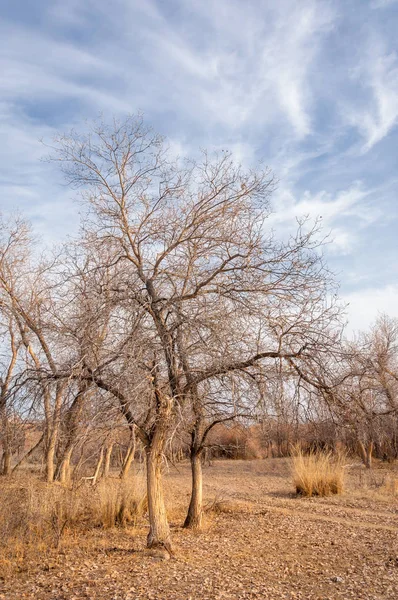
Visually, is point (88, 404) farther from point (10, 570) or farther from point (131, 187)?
point (131, 187)

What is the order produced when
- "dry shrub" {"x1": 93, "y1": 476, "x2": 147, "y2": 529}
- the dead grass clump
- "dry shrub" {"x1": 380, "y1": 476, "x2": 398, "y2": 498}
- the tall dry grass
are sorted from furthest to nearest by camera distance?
"dry shrub" {"x1": 380, "y1": 476, "x2": 398, "y2": 498}
the dead grass clump
"dry shrub" {"x1": 93, "y1": 476, "x2": 147, "y2": 529}
the tall dry grass

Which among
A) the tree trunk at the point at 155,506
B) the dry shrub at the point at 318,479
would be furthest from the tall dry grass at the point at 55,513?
the dry shrub at the point at 318,479

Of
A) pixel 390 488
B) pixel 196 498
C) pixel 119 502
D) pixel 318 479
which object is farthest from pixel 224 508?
pixel 390 488

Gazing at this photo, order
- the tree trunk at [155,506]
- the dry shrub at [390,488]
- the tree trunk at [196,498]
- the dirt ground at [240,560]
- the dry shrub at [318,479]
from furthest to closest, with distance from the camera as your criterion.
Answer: the dry shrub at [318,479]
the dry shrub at [390,488]
the tree trunk at [196,498]
the tree trunk at [155,506]
the dirt ground at [240,560]

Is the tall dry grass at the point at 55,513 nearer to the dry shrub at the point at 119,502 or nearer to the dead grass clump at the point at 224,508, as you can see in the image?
the dry shrub at the point at 119,502

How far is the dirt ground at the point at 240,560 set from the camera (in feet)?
21.1

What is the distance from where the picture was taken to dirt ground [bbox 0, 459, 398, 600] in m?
6.42

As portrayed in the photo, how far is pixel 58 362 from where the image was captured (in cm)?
789

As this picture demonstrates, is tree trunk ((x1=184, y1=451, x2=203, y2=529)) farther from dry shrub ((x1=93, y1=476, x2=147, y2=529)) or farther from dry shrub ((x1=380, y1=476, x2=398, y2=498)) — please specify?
dry shrub ((x1=380, y1=476, x2=398, y2=498))

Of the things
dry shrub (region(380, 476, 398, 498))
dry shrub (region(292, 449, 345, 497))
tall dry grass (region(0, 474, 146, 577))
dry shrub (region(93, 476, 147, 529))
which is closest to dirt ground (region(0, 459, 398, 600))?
tall dry grass (region(0, 474, 146, 577))

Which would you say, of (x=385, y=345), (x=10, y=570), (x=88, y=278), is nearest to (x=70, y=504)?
(x=10, y=570)

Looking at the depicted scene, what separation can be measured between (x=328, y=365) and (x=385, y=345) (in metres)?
16.1

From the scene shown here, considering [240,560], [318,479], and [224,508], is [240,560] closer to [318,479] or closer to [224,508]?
[224,508]

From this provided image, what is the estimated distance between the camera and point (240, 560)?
7.92 meters
